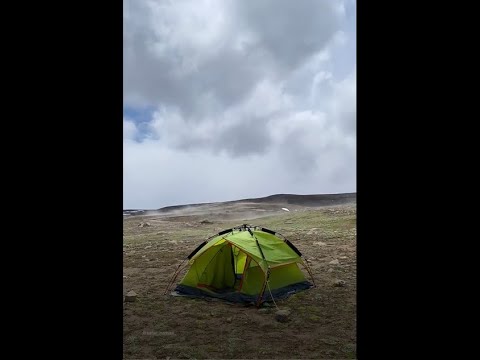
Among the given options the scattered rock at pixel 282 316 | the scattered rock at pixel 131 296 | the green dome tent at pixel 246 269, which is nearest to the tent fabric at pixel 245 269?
the green dome tent at pixel 246 269

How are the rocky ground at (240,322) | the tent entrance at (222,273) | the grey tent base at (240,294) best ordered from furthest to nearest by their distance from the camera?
the tent entrance at (222,273)
the grey tent base at (240,294)
the rocky ground at (240,322)

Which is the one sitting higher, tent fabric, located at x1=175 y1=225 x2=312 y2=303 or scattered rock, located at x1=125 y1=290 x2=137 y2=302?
tent fabric, located at x1=175 y1=225 x2=312 y2=303

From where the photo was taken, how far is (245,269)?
9.16 m

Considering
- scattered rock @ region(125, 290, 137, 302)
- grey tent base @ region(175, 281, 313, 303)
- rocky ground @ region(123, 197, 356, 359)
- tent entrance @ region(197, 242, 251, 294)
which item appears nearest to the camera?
rocky ground @ region(123, 197, 356, 359)

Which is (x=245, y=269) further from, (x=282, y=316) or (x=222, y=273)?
(x=282, y=316)

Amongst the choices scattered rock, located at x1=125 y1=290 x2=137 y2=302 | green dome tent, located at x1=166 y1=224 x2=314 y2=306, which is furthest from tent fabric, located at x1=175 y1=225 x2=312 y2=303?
scattered rock, located at x1=125 y1=290 x2=137 y2=302

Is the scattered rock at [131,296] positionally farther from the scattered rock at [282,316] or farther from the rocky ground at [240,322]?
the scattered rock at [282,316]

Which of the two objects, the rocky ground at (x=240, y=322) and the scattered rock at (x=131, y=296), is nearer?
the rocky ground at (x=240, y=322)

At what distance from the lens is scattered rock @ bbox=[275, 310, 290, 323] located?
7488 millimetres

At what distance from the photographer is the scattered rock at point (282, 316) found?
7488 mm

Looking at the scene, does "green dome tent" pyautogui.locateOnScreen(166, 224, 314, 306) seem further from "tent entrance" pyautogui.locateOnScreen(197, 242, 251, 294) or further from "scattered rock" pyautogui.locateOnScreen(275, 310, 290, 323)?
"scattered rock" pyautogui.locateOnScreen(275, 310, 290, 323)
